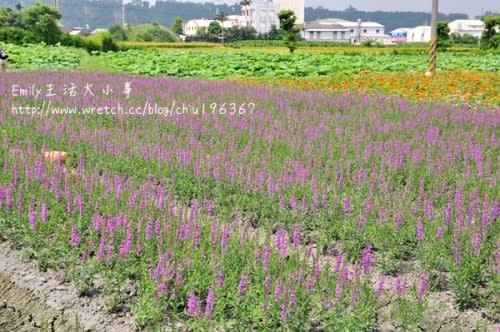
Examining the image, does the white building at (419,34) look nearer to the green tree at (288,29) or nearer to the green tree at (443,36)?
the green tree at (443,36)

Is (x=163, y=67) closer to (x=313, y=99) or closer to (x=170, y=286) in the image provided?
(x=313, y=99)

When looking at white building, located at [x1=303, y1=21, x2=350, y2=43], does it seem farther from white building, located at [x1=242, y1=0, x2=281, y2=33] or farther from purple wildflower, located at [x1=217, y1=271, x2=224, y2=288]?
purple wildflower, located at [x1=217, y1=271, x2=224, y2=288]

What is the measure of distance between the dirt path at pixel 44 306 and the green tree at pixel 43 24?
43.6m

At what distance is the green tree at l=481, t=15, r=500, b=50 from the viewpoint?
52131mm

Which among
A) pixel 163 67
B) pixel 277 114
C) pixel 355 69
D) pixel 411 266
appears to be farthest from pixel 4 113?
pixel 355 69

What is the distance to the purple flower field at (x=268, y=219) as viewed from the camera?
3516 millimetres

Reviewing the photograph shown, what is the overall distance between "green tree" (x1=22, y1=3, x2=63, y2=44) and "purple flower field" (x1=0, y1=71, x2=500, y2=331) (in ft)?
128

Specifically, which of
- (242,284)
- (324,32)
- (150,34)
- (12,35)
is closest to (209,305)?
(242,284)

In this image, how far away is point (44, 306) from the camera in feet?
12.4

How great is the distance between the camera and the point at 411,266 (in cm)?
439

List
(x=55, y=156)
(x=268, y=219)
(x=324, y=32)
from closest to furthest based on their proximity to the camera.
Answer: (x=268, y=219), (x=55, y=156), (x=324, y=32)

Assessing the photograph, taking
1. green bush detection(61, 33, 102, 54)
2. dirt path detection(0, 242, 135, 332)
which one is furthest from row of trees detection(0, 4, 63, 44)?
dirt path detection(0, 242, 135, 332)

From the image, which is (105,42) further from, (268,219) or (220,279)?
(220,279)

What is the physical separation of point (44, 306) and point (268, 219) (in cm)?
211
